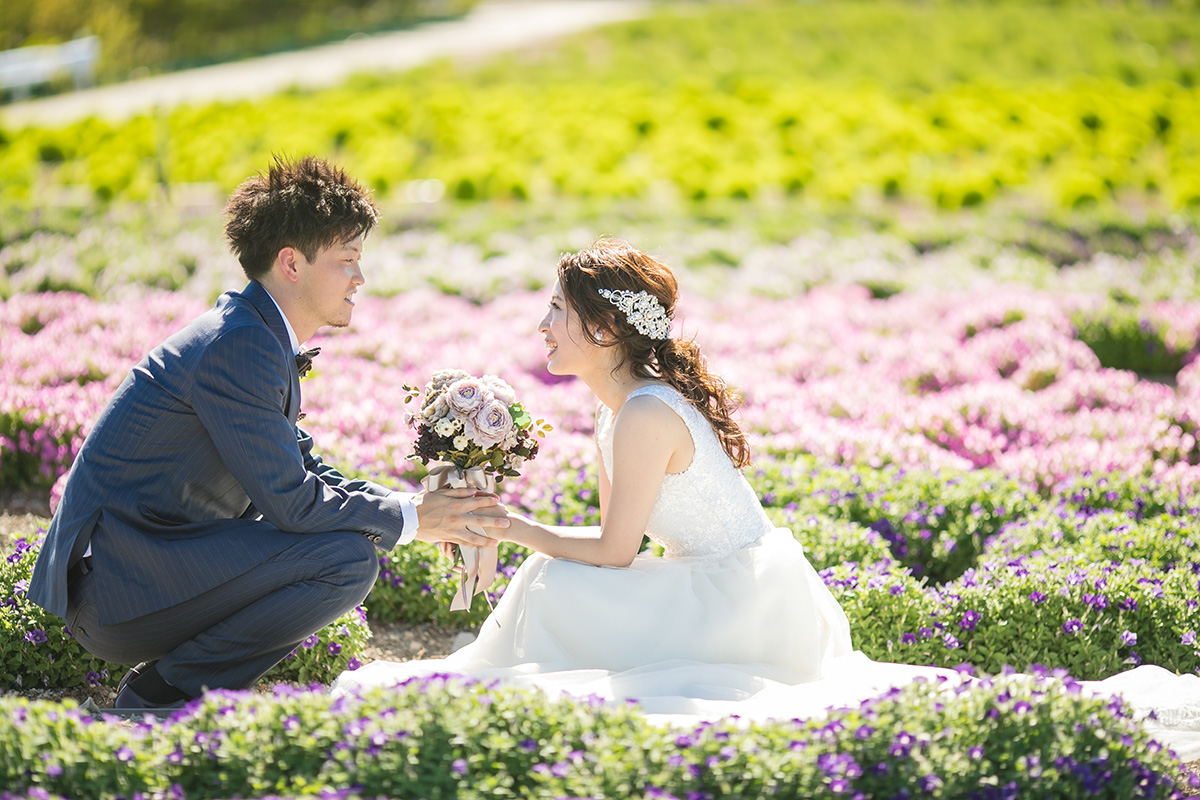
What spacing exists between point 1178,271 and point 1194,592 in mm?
7407

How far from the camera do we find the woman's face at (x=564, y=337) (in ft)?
12.9

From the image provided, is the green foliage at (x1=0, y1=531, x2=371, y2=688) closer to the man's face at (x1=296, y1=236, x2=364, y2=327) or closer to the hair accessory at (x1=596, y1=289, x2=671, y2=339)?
the man's face at (x1=296, y1=236, x2=364, y2=327)

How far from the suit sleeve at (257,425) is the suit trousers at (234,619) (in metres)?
0.14

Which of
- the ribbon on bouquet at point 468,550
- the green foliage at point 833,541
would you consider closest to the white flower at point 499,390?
the ribbon on bouquet at point 468,550

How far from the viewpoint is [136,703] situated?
3502mm

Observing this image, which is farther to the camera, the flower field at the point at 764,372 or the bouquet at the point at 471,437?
→ the bouquet at the point at 471,437

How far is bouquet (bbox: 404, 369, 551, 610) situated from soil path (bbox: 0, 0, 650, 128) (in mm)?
10210

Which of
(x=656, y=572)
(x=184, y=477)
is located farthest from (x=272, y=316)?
(x=656, y=572)

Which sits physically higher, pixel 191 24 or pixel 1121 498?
pixel 191 24

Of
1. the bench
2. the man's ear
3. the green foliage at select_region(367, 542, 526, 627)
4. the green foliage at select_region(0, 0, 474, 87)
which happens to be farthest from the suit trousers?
the bench

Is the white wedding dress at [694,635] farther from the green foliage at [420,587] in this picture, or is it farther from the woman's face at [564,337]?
the green foliage at [420,587]

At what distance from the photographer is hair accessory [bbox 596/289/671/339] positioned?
3883mm

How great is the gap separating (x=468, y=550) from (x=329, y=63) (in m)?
22.8

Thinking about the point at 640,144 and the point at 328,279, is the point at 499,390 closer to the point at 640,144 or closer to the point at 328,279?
the point at 328,279
